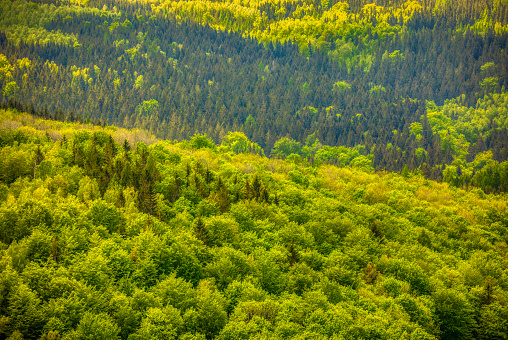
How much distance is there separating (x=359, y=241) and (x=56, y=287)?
54246 mm

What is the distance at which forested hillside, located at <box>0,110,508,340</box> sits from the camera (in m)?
60.8

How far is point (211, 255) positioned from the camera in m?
80.2

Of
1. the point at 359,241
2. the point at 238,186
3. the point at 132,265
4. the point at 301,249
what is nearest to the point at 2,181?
the point at 132,265

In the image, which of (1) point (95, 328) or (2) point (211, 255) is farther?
(2) point (211, 255)

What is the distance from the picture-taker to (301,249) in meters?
89.2

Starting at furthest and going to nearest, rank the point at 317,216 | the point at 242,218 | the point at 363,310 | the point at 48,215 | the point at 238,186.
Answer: the point at 238,186 → the point at 317,216 → the point at 242,218 → the point at 48,215 → the point at 363,310

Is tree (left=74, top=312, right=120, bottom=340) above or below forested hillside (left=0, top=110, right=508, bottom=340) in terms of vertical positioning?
above

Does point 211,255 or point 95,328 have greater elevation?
point 95,328

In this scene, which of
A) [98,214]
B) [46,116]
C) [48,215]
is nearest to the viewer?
[48,215]

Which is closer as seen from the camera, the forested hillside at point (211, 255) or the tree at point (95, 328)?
the tree at point (95, 328)

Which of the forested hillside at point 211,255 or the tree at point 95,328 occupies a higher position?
the tree at point 95,328

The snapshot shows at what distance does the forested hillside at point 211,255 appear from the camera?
60.8 metres

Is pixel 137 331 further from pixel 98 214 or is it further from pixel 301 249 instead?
pixel 301 249

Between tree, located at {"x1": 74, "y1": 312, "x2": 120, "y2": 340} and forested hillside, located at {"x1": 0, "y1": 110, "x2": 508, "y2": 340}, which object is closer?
tree, located at {"x1": 74, "y1": 312, "x2": 120, "y2": 340}
